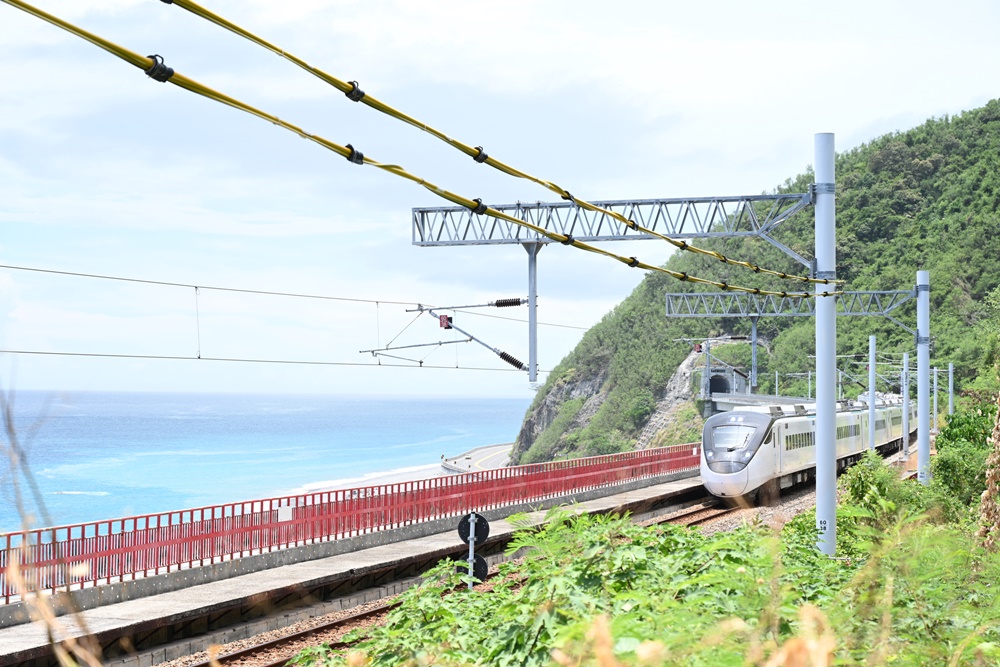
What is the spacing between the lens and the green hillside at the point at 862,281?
78.9 meters

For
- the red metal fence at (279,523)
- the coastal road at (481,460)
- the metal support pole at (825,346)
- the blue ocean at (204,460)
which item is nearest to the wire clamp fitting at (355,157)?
the red metal fence at (279,523)

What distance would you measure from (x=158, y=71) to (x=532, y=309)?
1705 cm

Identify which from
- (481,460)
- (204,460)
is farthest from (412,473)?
(204,460)

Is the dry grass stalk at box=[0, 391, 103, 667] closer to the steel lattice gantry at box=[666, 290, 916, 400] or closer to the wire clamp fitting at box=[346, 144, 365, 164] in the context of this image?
the wire clamp fitting at box=[346, 144, 365, 164]

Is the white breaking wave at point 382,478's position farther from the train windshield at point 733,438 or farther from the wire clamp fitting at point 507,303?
the wire clamp fitting at point 507,303

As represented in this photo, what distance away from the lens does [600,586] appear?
16.9 ft

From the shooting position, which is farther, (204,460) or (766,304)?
(204,460)

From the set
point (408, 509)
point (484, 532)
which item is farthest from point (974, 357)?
point (484, 532)

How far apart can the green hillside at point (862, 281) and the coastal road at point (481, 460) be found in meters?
3.69

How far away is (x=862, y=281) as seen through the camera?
8644cm

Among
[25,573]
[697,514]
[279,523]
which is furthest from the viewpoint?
[697,514]

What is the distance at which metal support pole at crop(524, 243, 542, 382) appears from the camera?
21.4m

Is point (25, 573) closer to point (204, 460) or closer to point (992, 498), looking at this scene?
point (992, 498)

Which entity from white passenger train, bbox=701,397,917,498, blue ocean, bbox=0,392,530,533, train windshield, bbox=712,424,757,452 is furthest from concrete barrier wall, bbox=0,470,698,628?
blue ocean, bbox=0,392,530,533
